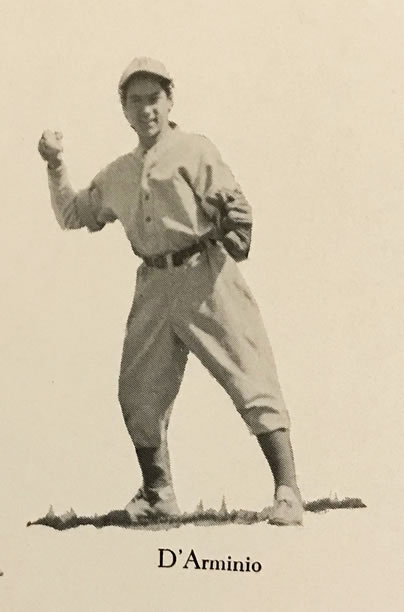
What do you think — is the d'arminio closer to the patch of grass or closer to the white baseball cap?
the patch of grass

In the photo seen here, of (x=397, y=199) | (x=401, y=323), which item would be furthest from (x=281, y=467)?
(x=397, y=199)

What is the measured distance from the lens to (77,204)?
32.6 inches

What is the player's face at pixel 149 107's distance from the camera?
80cm

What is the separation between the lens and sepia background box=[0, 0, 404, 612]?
751 mm

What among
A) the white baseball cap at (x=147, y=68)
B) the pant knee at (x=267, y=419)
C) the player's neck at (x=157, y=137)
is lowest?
the pant knee at (x=267, y=419)

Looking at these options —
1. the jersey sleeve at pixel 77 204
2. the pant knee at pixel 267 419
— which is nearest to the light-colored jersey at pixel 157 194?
the jersey sleeve at pixel 77 204

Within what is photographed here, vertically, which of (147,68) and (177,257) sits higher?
(147,68)

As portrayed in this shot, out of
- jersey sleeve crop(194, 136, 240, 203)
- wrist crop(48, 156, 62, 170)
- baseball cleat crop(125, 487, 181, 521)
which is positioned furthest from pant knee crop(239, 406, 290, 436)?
wrist crop(48, 156, 62, 170)

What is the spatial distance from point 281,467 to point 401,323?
178mm

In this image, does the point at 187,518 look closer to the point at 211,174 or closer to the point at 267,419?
the point at 267,419

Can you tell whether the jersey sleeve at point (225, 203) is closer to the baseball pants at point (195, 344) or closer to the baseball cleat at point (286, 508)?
the baseball pants at point (195, 344)

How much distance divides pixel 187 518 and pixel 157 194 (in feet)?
1.04

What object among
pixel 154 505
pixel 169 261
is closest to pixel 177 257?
pixel 169 261

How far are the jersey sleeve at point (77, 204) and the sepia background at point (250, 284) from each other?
1 cm
